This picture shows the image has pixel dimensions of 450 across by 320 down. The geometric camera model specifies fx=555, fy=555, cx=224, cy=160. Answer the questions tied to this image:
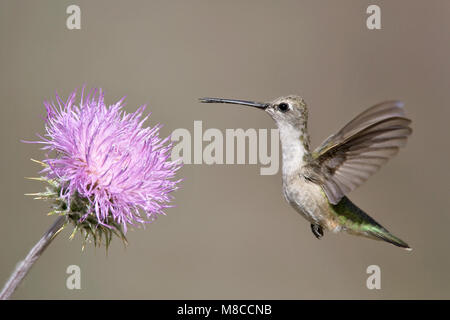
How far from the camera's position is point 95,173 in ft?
9.81

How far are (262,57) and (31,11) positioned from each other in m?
3.67

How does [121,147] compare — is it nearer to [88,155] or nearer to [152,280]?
[88,155]

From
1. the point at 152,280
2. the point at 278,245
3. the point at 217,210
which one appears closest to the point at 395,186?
the point at 278,245

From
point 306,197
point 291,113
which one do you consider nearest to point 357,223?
point 306,197

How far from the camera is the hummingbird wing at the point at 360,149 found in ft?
9.09

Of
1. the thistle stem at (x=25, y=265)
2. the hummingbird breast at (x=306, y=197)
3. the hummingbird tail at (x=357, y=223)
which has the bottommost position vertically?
the thistle stem at (x=25, y=265)

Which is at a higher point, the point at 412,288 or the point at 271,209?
the point at 271,209

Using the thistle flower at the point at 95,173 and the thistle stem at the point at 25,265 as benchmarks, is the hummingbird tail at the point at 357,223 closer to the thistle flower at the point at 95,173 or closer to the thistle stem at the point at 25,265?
the thistle flower at the point at 95,173

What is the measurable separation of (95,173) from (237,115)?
588 cm

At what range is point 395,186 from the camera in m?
8.77

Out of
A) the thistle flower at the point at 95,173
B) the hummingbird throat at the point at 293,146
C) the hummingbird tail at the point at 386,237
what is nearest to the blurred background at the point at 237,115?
the thistle flower at the point at 95,173

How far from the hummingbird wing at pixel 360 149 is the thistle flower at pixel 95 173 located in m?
0.92

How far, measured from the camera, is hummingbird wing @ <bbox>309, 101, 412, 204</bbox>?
277cm

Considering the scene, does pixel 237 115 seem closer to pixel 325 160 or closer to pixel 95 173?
pixel 325 160
